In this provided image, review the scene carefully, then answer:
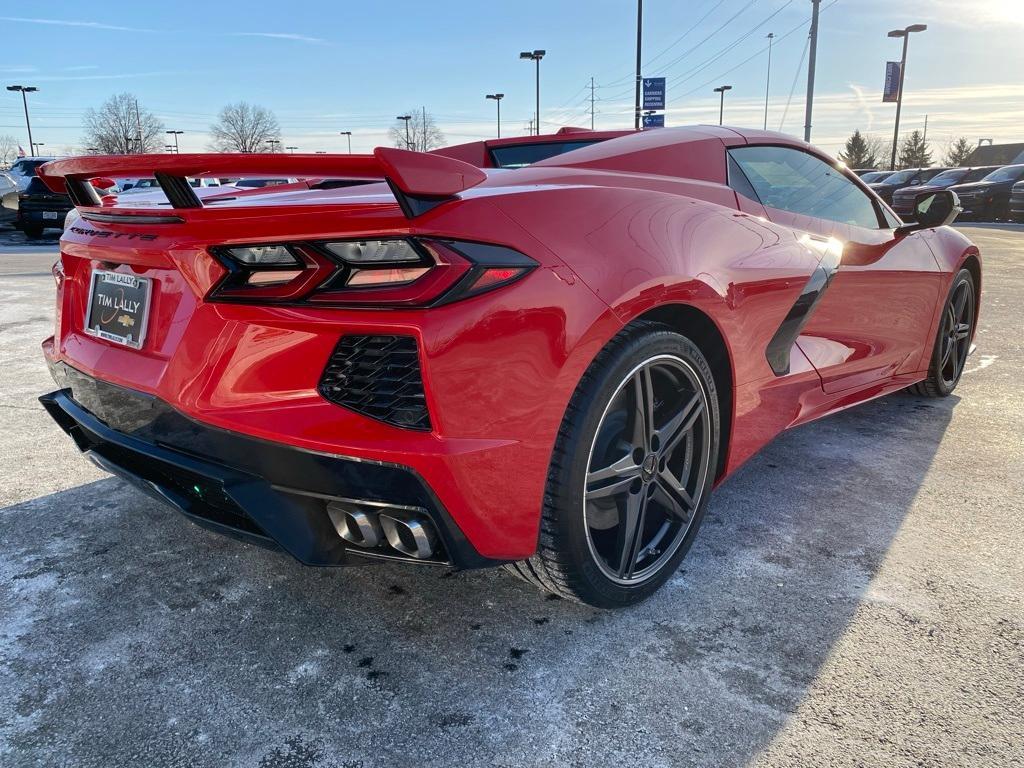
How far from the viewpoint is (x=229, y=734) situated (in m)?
1.67

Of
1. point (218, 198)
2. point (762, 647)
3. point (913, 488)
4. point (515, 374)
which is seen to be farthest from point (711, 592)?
point (218, 198)

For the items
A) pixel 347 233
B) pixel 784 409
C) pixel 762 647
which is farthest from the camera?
pixel 784 409

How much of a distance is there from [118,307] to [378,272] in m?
0.83

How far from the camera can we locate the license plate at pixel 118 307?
1890mm

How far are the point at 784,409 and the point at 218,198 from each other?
77.2 inches

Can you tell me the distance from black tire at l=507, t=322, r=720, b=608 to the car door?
2.30 ft

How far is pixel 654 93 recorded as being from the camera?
3372cm

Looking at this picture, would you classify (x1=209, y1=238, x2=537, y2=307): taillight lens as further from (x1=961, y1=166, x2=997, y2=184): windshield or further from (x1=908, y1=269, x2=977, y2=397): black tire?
(x1=961, y1=166, x2=997, y2=184): windshield

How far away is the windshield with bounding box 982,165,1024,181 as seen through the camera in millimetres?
22141

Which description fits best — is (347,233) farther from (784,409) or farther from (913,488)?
(913,488)

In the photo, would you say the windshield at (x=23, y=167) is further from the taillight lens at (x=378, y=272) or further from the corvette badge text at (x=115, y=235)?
the taillight lens at (x=378, y=272)

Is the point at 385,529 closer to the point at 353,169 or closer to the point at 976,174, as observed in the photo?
the point at 353,169

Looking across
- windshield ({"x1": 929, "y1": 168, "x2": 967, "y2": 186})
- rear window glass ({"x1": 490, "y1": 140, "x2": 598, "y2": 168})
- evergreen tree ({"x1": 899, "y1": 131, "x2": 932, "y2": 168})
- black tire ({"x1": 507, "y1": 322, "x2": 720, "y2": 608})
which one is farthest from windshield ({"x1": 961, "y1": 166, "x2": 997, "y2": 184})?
evergreen tree ({"x1": 899, "y1": 131, "x2": 932, "y2": 168})

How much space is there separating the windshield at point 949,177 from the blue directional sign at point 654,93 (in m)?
12.0
